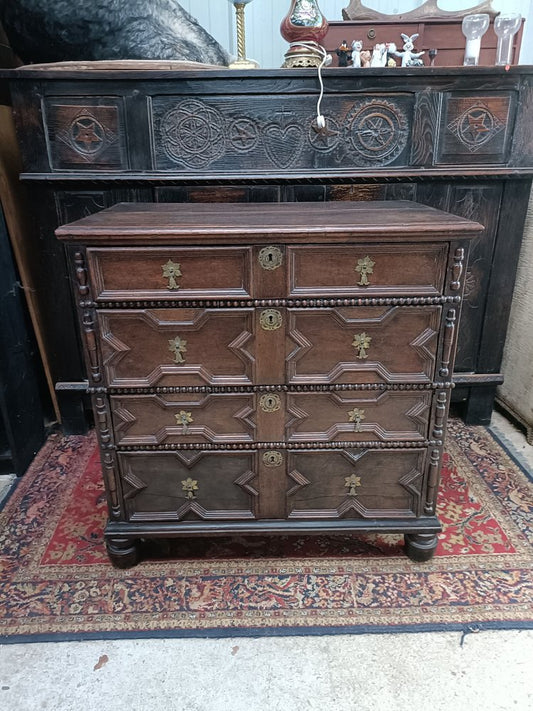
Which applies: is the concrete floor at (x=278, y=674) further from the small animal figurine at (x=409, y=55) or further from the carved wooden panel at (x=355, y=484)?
the small animal figurine at (x=409, y=55)

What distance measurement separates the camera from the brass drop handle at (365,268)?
4.22ft

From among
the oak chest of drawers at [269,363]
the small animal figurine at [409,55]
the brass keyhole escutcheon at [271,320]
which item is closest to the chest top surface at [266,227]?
the oak chest of drawers at [269,363]

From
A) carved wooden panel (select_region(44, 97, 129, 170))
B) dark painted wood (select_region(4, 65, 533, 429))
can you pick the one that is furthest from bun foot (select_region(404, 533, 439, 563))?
carved wooden panel (select_region(44, 97, 129, 170))

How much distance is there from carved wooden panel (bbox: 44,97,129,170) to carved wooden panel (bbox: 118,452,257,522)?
1.09 metres

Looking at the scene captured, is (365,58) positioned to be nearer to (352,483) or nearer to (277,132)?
(277,132)

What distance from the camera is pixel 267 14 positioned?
2.45m

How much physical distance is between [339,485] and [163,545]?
1.98 feet

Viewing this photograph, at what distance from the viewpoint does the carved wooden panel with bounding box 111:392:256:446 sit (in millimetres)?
1399

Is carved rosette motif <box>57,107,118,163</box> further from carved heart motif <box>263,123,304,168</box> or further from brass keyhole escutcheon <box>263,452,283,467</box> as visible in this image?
brass keyhole escutcheon <box>263,452,283,467</box>

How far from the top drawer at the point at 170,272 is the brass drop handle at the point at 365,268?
0.88 feet

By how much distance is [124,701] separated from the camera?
1.20 meters

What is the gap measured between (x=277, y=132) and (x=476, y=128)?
2.33ft

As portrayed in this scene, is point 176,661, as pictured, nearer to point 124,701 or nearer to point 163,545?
point 124,701

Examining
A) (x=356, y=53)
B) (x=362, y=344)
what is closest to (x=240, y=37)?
(x=356, y=53)
